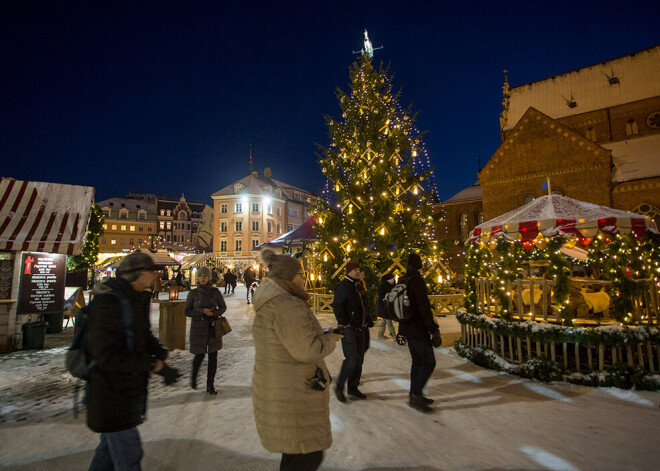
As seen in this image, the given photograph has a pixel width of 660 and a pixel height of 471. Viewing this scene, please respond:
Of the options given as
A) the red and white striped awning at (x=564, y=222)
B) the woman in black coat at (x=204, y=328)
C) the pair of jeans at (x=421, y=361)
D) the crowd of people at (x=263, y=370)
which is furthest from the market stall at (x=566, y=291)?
the crowd of people at (x=263, y=370)

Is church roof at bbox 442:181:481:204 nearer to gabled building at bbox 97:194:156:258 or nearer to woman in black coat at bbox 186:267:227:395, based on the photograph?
woman in black coat at bbox 186:267:227:395

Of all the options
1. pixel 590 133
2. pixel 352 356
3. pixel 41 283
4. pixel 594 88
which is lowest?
pixel 352 356

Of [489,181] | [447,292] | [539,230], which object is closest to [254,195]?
[489,181]

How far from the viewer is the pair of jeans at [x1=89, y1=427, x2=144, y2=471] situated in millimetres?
2273

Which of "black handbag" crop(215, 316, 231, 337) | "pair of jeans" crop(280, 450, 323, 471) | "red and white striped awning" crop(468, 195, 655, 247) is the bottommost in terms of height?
"pair of jeans" crop(280, 450, 323, 471)

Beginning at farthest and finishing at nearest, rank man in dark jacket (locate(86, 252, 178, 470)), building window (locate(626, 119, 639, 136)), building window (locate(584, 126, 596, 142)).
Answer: building window (locate(584, 126, 596, 142)) → building window (locate(626, 119, 639, 136)) → man in dark jacket (locate(86, 252, 178, 470))

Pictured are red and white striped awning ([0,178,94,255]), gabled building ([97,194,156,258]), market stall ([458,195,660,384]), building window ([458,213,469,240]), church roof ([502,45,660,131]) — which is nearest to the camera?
market stall ([458,195,660,384])

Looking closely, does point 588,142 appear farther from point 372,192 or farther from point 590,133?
point 372,192

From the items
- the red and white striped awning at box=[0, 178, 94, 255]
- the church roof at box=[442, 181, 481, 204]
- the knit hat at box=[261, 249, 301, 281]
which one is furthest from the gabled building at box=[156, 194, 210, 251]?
the knit hat at box=[261, 249, 301, 281]

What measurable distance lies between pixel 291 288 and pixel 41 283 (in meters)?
10.2

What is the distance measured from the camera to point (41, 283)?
927 centimetres

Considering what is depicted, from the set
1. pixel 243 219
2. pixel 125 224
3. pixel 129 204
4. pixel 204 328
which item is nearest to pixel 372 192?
pixel 204 328

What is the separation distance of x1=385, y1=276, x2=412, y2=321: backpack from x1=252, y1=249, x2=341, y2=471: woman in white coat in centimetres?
249

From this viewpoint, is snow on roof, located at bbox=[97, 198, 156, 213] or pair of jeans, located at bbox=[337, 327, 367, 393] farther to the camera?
snow on roof, located at bbox=[97, 198, 156, 213]
